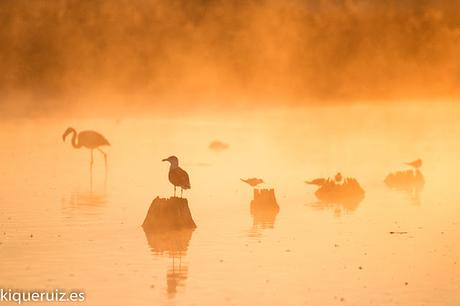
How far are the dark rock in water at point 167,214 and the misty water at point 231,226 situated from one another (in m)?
0.36

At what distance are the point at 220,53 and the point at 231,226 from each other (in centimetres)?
5111

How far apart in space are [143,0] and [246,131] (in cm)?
3175

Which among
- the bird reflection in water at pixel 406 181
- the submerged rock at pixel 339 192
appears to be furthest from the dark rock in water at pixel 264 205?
the bird reflection in water at pixel 406 181

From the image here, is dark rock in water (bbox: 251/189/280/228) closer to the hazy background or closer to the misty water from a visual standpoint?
the misty water

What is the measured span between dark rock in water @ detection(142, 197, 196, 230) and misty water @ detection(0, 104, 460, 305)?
36 cm

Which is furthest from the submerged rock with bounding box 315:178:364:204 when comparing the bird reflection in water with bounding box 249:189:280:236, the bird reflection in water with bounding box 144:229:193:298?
the bird reflection in water with bounding box 144:229:193:298

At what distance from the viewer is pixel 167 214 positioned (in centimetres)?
2169

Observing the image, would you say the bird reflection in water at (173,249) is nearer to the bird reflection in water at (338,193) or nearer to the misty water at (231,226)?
the misty water at (231,226)

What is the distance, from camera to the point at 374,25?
252ft

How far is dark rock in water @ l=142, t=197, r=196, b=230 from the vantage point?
71.0 feet

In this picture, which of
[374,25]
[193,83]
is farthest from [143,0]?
[374,25]

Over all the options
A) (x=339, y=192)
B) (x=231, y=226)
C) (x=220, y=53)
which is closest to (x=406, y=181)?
(x=339, y=192)

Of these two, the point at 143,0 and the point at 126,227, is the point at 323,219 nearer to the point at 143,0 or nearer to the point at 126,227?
the point at 126,227

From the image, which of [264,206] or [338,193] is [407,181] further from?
[264,206]
